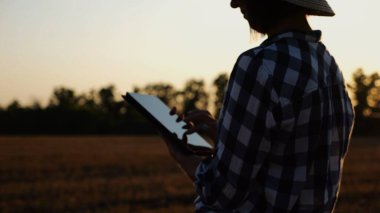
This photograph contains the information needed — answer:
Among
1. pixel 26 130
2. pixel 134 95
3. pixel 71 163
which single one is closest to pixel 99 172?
pixel 71 163

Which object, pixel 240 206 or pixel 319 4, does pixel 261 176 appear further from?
pixel 319 4

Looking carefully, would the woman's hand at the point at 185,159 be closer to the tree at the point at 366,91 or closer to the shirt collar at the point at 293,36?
the shirt collar at the point at 293,36

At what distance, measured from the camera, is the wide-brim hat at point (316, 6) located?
63.0 inches

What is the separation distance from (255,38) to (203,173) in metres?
0.43

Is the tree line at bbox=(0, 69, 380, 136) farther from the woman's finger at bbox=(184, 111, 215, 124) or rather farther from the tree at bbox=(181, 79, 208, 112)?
the woman's finger at bbox=(184, 111, 215, 124)

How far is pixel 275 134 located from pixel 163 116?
0.66m

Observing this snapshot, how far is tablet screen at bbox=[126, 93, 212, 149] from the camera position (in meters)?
1.99

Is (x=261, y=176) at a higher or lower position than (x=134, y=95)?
lower

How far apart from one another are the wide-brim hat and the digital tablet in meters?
0.55

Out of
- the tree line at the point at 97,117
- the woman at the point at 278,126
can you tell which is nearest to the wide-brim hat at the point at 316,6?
the woman at the point at 278,126

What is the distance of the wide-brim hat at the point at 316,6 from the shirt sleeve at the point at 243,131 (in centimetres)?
24

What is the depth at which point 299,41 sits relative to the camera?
158 centimetres

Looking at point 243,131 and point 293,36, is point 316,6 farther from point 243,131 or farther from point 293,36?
point 243,131

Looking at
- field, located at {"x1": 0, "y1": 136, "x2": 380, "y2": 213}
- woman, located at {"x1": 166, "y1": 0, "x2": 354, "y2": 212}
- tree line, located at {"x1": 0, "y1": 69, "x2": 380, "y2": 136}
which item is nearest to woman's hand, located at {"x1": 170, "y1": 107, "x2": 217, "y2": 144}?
woman, located at {"x1": 166, "y1": 0, "x2": 354, "y2": 212}
